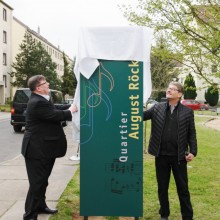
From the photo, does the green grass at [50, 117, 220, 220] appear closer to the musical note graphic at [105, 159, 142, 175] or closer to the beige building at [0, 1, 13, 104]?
the musical note graphic at [105, 159, 142, 175]

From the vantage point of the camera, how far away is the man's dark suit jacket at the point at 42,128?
4547mm

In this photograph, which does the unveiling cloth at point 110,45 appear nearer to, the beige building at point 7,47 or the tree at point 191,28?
the tree at point 191,28

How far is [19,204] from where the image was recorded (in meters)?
5.58

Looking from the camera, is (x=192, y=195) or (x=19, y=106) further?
(x=19, y=106)

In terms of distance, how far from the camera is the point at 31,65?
5009cm

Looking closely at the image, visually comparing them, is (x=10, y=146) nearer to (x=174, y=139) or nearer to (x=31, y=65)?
(x=174, y=139)

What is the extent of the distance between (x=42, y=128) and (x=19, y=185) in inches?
105

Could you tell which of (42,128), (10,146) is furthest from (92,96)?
(10,146)

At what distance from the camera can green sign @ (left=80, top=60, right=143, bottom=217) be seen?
174 inches

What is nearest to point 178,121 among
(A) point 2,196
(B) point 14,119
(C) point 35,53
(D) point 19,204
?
(D) point 19,204

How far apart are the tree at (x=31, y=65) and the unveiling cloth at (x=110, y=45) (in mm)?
46109

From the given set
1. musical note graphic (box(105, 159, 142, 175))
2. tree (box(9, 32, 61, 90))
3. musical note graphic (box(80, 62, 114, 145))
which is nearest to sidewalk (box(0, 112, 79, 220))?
musical note graphic (box(105, 159, 142, 175))

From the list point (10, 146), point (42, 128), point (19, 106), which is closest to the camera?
point (42, 128)

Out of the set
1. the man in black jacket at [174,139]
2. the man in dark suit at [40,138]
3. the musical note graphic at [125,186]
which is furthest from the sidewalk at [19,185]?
the man in black jacket at [174,139]
